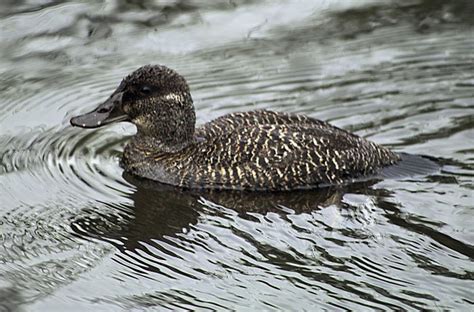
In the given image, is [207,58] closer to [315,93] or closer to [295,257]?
[315,93]

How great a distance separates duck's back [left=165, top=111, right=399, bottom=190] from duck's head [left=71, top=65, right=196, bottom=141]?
0.75 ft

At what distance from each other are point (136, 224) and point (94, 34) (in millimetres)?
4751

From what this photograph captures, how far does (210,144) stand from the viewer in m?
10.2

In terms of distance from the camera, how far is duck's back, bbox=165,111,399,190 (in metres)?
10.0

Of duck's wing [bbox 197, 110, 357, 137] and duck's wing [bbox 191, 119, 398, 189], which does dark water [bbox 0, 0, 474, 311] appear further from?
duck's wing [bbox 197, 110, 357, 137]

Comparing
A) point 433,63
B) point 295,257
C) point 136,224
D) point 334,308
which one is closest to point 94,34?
point 433,63

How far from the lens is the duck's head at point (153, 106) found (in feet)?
33.9

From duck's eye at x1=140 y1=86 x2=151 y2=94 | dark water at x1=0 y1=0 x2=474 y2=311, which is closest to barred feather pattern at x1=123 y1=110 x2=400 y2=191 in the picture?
dark water at x1=0 y1=0 x2=474 y2=311

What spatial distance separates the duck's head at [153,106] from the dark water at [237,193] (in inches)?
19.2

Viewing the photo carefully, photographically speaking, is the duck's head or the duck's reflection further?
the duck's head

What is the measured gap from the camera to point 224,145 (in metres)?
10.1

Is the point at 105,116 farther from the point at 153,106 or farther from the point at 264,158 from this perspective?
the point at 264,158

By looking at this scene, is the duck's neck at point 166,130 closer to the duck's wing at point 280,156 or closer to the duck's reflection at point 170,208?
the duck's wing at point 280,156

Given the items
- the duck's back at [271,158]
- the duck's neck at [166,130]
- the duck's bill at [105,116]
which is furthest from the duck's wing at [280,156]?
the duck's bill at [105,116]
